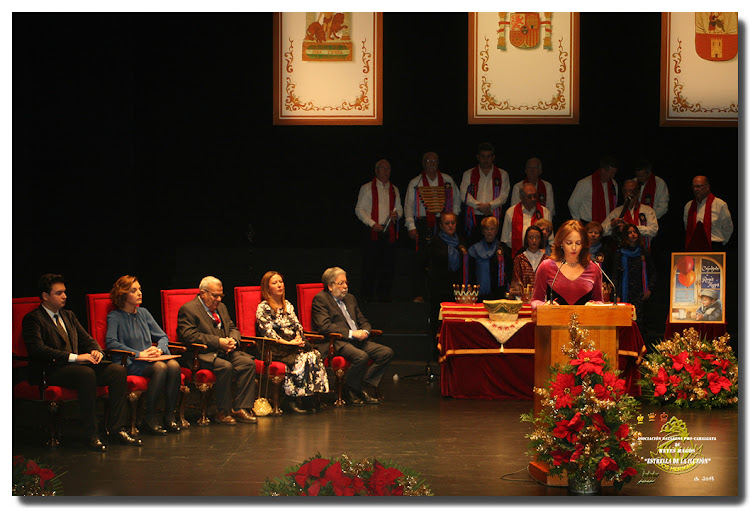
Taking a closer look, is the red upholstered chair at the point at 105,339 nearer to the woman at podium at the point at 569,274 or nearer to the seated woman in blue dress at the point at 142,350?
the seated woman in blue dress at the point at 142,350

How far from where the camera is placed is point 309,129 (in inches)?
340

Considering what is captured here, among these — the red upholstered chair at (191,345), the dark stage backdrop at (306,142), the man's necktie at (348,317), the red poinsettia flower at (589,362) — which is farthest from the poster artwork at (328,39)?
the red poinsettia flower at (589,362)

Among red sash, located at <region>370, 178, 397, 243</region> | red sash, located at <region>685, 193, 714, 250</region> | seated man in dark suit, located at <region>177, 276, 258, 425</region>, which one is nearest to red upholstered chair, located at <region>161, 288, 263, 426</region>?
seated man in dark suit, located at <region>177, 276, 258, 425</region>

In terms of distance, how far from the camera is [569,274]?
4.46m

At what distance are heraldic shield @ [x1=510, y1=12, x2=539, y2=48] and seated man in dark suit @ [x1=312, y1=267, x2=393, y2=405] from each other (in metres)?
2.45

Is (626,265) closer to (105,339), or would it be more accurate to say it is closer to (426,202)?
(426,202)

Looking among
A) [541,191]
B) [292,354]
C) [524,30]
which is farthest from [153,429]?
[541,191]

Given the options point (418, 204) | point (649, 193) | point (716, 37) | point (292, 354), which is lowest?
point (292, 354)

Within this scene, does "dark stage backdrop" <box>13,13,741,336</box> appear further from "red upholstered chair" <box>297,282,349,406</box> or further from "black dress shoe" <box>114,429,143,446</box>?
"black dress shoe" <box>114,429,143,446</box>

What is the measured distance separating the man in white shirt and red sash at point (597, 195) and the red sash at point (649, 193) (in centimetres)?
26

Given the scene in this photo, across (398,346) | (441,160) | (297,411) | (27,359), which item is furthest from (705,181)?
(27,359)

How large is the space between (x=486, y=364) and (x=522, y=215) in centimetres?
200

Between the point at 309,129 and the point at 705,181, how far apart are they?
3748mm

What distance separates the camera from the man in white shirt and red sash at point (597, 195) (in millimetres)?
8102
